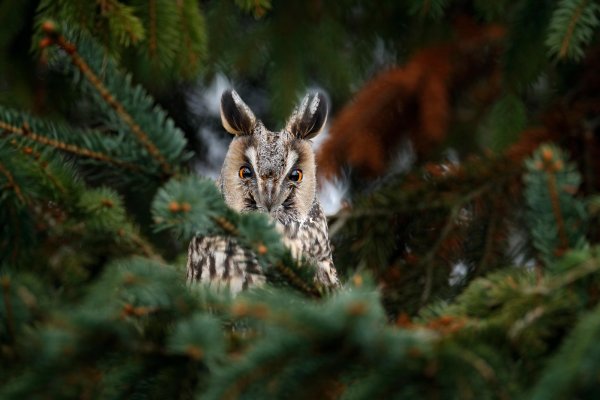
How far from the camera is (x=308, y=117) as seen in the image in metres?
2.99

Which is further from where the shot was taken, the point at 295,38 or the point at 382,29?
the point at 382,29

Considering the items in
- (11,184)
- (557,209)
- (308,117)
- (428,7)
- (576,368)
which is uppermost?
(428,7)

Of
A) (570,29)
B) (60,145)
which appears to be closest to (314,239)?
(570,29)

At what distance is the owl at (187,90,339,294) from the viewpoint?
9.19 feet

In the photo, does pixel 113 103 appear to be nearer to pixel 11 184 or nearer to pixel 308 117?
pixel 11 184

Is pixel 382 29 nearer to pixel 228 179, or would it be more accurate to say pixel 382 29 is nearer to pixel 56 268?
pixel 228 179

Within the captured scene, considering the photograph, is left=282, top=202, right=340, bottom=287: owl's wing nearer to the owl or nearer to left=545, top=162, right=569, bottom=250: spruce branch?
the owl

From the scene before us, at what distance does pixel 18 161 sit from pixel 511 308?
108cm

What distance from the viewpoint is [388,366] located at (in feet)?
4.48

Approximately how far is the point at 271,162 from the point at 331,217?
43 centimetres

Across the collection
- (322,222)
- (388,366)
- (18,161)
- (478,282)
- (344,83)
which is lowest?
(388,366)

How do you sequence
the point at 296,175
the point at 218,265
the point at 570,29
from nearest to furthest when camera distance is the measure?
the point at 570,29 → the point at 218,265 → the point at 296,175

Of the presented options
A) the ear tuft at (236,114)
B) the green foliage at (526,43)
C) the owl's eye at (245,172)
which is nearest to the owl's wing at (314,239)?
the owl's eye at (245,172)

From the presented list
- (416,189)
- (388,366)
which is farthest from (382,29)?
(388,366)
